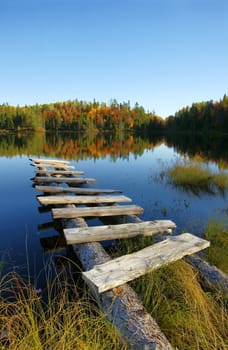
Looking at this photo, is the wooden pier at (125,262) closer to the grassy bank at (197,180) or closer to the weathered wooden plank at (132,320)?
the weathered wooden plank at (132,320)

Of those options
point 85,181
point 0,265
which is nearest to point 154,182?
point 85,181

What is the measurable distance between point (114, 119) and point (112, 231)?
348 ft

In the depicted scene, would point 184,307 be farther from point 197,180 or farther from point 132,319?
point 197,180

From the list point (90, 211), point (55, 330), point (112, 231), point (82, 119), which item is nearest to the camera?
point (55, 330)

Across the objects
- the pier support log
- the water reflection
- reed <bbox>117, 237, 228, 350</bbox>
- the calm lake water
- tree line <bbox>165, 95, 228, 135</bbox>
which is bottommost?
the calm lake water

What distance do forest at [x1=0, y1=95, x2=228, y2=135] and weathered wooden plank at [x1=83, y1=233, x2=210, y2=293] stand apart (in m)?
63.4

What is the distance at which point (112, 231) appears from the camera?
17.4 ft

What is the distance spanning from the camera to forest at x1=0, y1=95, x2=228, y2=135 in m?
66.2

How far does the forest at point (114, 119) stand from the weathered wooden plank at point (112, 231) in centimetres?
6254

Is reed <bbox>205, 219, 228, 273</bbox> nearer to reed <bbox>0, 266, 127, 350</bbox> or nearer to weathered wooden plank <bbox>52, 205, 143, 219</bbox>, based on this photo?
weathered wooden plank <bbox>52, 205, 143, 219</bbox>

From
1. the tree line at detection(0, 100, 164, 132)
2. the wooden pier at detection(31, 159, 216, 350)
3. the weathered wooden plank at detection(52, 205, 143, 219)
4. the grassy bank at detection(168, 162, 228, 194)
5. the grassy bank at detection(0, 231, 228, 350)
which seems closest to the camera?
the grassy bank at detection(0, 231, 228, 350)

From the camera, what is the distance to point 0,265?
15.1 feet

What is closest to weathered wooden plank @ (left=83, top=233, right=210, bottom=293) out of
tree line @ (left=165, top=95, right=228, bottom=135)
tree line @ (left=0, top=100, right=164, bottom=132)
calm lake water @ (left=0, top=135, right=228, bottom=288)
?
calm lake water @ (left=0, top=135, right=228, bottom=288)

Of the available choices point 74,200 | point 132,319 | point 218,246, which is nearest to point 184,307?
point 132,319
